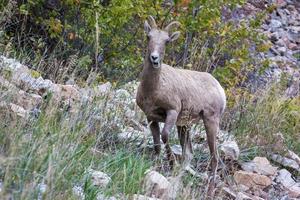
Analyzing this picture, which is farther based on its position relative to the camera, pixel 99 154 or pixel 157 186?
pixel 99 154

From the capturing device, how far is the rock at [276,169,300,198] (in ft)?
25.9

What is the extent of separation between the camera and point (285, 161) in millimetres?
9102

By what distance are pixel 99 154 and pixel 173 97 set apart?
126 cm

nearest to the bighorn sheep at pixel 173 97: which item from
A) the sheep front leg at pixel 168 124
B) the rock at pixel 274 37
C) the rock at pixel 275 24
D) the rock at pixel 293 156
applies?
the sheep front leg at pixel 168 124

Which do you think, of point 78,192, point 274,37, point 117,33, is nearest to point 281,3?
point 274,37

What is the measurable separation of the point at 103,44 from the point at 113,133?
3021 mm

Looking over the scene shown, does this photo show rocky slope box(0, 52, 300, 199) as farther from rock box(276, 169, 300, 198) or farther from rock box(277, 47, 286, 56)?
rock box(277, 47, 286, 56)

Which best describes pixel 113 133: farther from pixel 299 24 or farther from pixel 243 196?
pixel 299 24

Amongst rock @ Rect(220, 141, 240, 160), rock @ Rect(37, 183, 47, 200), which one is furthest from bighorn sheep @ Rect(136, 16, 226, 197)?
rock @ Rect(37, 183, 47, 200)

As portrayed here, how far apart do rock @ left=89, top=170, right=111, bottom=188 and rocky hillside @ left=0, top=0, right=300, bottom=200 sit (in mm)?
10

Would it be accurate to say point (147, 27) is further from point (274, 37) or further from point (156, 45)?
point (274, 37)

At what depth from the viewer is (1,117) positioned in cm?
579

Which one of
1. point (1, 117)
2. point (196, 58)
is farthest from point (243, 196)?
point (196, 58)

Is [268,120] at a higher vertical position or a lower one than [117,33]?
lower
